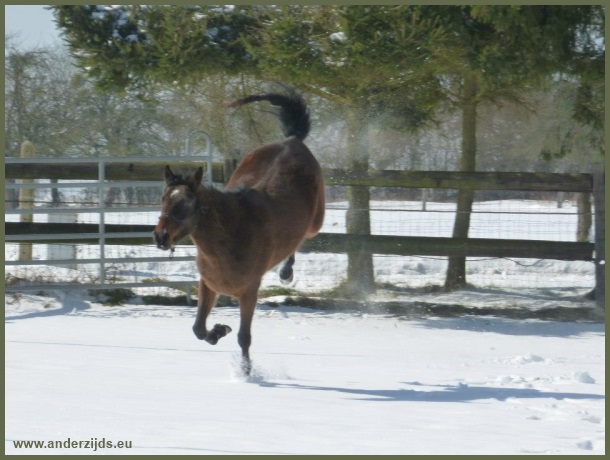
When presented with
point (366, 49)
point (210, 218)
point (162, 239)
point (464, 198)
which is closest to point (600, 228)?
point (464, 198)

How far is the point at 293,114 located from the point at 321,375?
250 cm

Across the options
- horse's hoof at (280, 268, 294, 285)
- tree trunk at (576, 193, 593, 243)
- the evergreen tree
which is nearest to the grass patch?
the evergreen tree

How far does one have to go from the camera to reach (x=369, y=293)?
12.4 m

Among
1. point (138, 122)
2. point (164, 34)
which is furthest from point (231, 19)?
point (138, 122)

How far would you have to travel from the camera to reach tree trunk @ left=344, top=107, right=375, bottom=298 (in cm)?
1244

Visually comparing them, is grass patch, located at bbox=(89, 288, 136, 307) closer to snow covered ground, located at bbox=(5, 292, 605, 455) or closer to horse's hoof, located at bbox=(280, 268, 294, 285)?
snow covered ground, located at bbox=(5, 292, 605, 455)

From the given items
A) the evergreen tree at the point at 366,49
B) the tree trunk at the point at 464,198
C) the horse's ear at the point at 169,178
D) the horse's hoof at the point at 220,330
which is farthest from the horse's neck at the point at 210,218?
the tree trunk at the point at 464,198

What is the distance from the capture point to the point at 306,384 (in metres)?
7.15

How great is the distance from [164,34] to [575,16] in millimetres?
4611

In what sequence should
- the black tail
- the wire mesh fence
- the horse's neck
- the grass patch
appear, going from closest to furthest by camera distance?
the horse's neck
the black tail
the grass patch
the wire mesh fence

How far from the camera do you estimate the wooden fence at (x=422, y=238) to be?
1155 cm

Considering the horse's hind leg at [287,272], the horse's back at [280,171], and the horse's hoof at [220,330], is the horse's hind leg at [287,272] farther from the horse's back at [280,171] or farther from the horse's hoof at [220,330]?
the horse's hoof at [220,330]

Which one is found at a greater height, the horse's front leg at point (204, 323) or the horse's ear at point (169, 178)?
the horse's ear at point (169, 178)

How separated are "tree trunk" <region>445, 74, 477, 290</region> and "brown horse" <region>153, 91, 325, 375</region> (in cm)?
423
